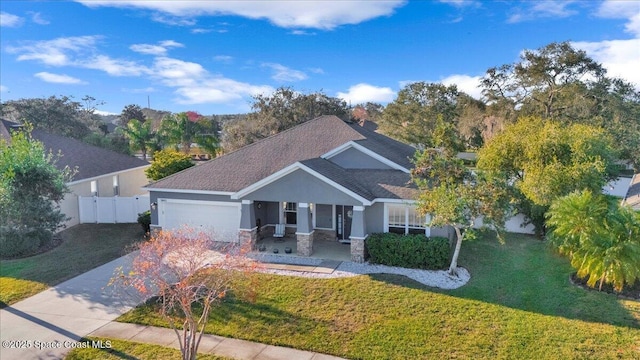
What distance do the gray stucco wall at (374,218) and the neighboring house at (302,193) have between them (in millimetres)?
45

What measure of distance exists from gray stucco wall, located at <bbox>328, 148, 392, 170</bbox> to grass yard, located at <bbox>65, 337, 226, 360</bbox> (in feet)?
42.7

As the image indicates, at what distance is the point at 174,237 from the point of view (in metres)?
10.4

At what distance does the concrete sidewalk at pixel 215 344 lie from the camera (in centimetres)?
1038

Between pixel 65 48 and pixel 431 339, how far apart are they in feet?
86.3

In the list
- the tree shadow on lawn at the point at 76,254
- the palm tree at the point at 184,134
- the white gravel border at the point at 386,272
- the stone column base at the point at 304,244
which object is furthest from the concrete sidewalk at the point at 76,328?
the palm tree at the point at 184,134

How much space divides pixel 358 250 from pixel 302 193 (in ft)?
11.4

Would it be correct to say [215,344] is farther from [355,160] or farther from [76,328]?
[355,160]

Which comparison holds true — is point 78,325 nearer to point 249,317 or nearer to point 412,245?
point 249,317

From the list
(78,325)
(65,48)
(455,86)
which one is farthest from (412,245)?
(455,86)

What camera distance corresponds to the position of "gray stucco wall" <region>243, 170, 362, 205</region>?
57.1 ft

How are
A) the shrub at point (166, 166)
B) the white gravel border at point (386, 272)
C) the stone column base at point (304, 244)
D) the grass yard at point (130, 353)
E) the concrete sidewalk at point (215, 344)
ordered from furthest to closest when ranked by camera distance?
the shrub at point (166, 166)
the stone column base at point (304, 244)
the white gravel border at point (386, 272)
the concrete sidewalk at point (215, 344)
the grass yard at point (130, 353)

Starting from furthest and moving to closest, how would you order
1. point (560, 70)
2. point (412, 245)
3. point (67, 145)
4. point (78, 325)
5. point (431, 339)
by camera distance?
point (560, 70)
point (67, 145)
point (412, 245)
point (78, 325)
point (431, 339)

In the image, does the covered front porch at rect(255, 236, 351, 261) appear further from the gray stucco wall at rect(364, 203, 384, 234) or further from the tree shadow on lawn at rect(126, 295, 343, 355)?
the tree shadow on lawn at rect(126, 295, 343, 355)

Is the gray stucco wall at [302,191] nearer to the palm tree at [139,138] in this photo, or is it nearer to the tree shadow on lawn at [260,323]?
the tree shadow on lawn at [260,323]
